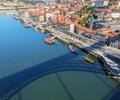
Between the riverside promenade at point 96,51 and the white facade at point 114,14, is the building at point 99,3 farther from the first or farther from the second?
the riverside promenade at point 96,51

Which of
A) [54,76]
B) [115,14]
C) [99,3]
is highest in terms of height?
[99,3]

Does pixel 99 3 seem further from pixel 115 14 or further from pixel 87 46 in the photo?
pixel 87 46

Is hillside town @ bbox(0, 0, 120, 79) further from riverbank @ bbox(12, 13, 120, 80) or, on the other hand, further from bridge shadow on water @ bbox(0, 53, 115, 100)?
bridge shadow on water @ bbox(0, 53, 115, 100)

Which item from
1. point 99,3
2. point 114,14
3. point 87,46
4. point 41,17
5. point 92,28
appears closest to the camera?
point 87,46

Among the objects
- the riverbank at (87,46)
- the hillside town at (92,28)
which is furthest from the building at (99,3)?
the riverbank at (87,46)

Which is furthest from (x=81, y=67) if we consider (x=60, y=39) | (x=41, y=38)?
(x=41, y=38)

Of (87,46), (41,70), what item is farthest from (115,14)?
(41,70)
